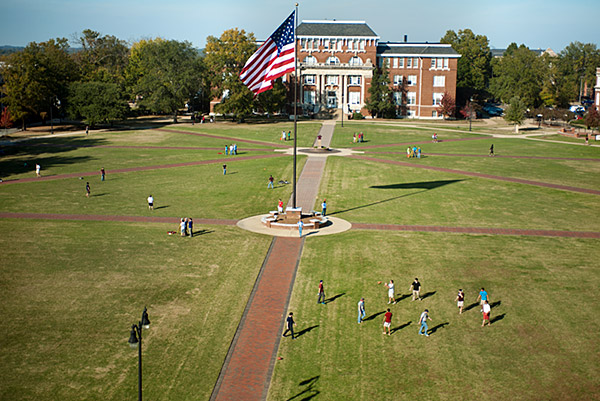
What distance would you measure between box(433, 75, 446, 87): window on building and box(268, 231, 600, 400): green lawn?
93269 millimetres

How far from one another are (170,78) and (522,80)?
265ft

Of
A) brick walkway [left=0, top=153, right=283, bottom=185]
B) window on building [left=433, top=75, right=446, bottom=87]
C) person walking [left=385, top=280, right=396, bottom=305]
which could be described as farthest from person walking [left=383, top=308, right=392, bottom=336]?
window on building [left=433, top=75, right=446, bottom=87]

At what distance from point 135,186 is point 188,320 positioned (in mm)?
31474

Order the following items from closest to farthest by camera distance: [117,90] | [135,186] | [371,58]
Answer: [135,186]
[117,90]
[371,58]

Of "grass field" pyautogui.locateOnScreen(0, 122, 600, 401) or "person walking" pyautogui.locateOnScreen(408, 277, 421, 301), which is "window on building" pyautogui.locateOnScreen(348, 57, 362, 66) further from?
"person walking" pyautogui.locateOnScreen(408, 277, 421, 301)

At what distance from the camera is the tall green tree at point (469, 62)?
461 feet

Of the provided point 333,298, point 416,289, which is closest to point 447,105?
point 416,289

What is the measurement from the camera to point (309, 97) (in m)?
128

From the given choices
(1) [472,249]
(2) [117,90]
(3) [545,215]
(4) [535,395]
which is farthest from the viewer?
(2) [117,90]

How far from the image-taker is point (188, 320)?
26672 millimetres

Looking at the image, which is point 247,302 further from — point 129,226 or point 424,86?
point 424,86

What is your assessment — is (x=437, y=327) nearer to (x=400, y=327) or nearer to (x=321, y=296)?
(x=400, y=327)

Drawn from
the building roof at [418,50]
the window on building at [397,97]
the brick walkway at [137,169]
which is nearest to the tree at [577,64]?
the building roof at [418,50]

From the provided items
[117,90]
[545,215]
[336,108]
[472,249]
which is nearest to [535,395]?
[472,249]
